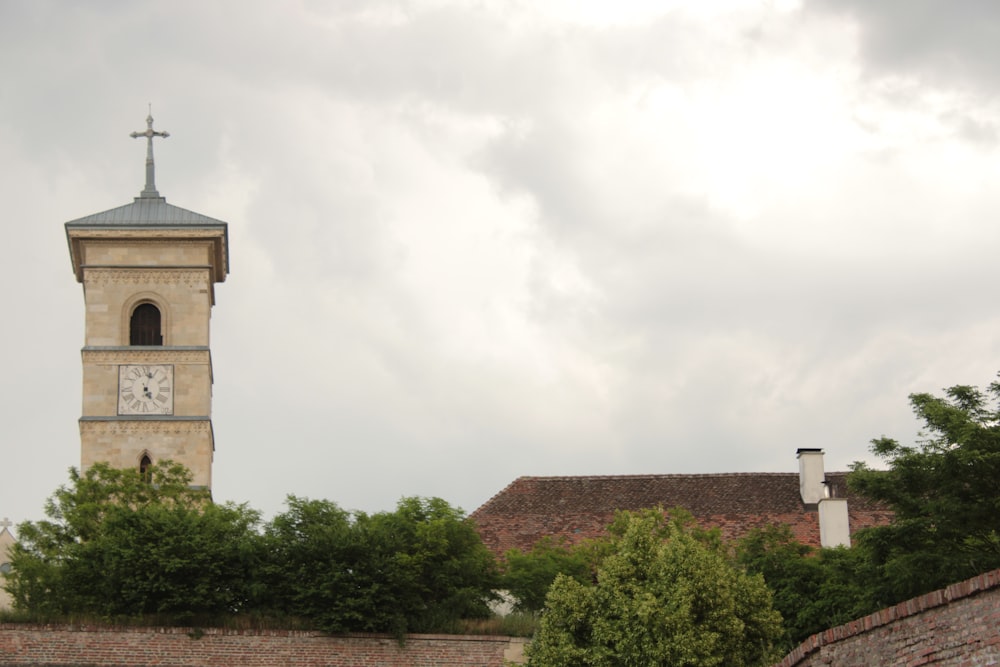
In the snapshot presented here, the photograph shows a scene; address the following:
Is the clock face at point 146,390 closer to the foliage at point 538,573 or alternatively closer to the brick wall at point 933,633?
the foliage at point 538,573

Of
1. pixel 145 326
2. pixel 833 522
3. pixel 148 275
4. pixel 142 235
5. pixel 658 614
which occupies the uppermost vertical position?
pixel 142 235

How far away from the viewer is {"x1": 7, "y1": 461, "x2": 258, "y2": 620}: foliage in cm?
4191

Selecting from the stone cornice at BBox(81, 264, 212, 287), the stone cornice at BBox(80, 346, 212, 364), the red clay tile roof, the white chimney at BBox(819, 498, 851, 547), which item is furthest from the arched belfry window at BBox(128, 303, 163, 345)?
the white chimney at BBox(819, 498, 851, 547)

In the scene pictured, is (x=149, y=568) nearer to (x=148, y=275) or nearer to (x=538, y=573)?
(x=538, y=573)

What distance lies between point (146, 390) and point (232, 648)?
64.7 feet

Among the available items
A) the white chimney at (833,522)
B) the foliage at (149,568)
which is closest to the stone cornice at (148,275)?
the foliage at (149,568)

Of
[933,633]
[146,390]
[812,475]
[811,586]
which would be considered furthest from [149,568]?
[933,633]

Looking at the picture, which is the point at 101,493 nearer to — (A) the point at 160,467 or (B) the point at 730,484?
(A) the point at 160,467

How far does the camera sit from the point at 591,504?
190ft

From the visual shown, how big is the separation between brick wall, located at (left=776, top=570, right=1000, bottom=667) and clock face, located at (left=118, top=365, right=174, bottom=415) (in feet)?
145

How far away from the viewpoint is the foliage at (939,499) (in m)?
34.1

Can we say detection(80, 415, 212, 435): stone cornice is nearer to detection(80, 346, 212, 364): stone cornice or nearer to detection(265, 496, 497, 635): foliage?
detection(80, 346, 212, 364): stone cornice

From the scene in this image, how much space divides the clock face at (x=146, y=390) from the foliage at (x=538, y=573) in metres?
17.8

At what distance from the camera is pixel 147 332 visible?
6094cm
